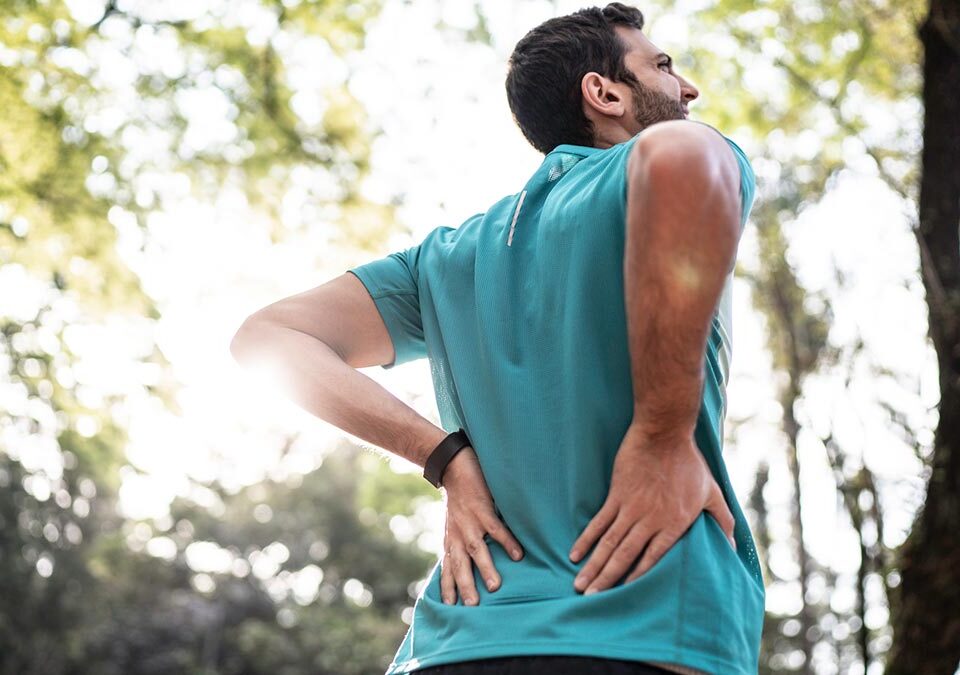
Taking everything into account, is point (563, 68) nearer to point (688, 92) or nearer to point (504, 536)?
point (688, 92)

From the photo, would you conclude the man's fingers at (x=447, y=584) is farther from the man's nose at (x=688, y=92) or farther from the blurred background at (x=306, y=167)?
the blurred background at (x=306, y=167)

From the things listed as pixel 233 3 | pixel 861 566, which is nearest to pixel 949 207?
pixel 861 566

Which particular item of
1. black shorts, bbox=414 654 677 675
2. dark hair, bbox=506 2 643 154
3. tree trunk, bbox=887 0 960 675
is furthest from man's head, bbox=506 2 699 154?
tree trunk, bbox=887 0 960 675

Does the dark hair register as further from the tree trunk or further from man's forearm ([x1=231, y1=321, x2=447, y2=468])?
the tree trunk

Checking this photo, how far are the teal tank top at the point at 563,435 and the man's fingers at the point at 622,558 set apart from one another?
0.02 meters

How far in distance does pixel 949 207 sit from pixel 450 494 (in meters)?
4.15

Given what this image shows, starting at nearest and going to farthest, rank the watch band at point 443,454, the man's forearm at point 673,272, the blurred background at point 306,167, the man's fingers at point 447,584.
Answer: the man's forearm at point 673,272 → the man's fingers at point 447,584 → the watch band at point 443,454 → the blurred background at point 306,167

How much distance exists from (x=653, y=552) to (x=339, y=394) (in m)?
0.56

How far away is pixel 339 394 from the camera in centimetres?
153

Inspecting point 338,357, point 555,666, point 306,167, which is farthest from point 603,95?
point 306,167

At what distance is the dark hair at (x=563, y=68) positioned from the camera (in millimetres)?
1815

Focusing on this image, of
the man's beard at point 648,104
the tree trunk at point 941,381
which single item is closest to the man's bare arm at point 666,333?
the man's beard at point 648,104

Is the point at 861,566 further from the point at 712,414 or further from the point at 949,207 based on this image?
the point at 712,414

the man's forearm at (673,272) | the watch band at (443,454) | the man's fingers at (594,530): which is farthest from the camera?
the watch band at (443,454)
